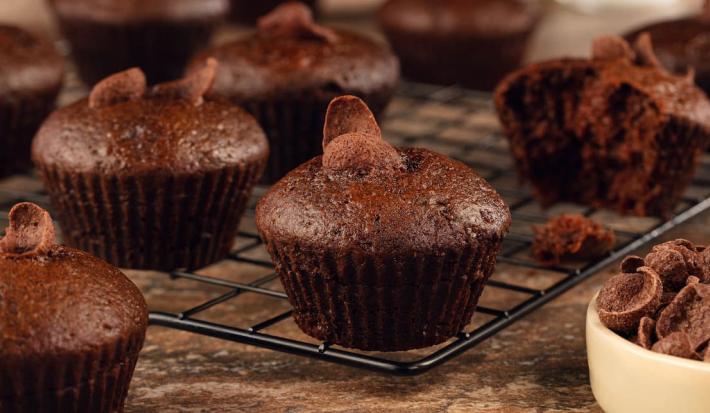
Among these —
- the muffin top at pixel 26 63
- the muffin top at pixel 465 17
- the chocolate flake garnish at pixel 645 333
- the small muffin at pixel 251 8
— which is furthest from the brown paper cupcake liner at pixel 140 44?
the chocolate flake garnish at pixel 645 333

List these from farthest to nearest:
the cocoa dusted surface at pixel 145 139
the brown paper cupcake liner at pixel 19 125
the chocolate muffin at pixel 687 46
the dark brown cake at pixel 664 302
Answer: the chocolate muffin at pixel 687 46, the brown paper cupcake liner at pixel 19 125, the cocoa dusted surface at pixel 145 139, the dark brown cake at pixel 664 302

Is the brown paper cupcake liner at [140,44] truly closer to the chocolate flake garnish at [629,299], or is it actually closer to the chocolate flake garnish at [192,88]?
the chocolate flake garnish at [192,88]

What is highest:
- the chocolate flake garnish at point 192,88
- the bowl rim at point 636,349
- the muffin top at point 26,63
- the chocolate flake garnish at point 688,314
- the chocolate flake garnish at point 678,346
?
the chocolate flake garnish at point 192,88

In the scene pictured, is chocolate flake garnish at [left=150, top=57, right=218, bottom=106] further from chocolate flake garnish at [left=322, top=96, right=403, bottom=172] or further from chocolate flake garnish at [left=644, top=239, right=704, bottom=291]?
chocolate flake garnish at [left=644, top=239, right=704, bottom=291]

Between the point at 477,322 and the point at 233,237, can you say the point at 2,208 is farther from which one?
the point at 477,322

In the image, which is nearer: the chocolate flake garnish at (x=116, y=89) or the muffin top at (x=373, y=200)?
the muffin top at (x=373, y=200)

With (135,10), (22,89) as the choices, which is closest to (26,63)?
(22,89)

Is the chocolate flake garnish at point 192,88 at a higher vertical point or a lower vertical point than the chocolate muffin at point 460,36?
higher
